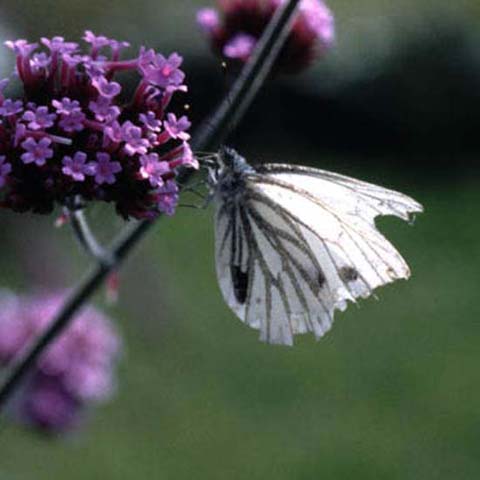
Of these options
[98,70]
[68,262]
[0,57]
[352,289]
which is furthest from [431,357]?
[98,70]

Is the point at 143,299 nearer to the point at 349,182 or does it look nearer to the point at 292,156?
the point at 292,156

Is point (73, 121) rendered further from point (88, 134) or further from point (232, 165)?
point (232, 165)

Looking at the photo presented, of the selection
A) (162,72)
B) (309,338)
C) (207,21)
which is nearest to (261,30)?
(207,21)

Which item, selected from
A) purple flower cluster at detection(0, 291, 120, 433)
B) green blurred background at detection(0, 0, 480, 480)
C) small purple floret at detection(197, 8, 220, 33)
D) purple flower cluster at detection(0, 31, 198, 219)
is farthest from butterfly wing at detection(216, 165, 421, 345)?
purple flower cluster at detection(0, 291, 120, 433)

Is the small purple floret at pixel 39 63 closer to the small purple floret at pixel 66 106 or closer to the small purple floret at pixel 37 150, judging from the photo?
the small purple floret at pixel 66 106

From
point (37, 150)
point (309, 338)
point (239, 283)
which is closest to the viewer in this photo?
point (37, 150)
